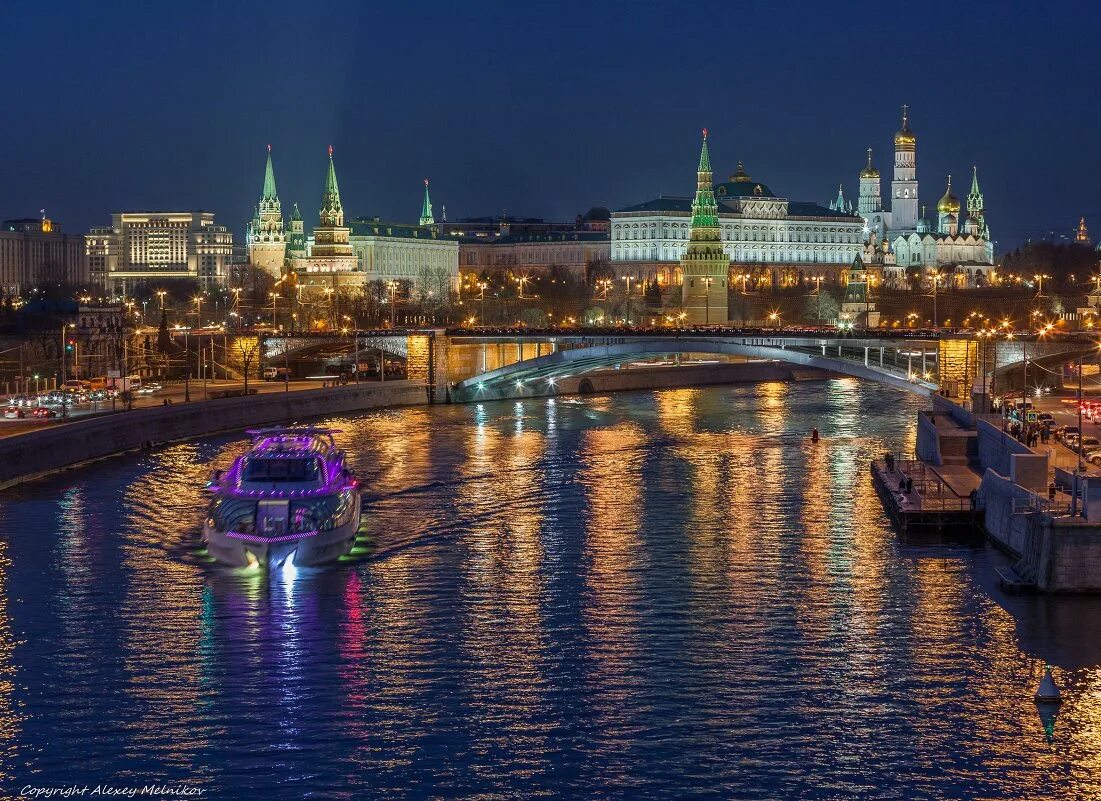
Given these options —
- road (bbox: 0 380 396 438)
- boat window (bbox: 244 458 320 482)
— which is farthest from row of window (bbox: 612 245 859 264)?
boat window (bbox: 244 458 320 482)

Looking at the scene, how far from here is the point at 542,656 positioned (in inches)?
706

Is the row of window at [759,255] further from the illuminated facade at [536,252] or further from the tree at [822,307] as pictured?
the tree at [822,307]

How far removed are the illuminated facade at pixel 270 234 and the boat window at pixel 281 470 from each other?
108 meters

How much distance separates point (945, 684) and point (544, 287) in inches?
3540

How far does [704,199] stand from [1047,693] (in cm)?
8932

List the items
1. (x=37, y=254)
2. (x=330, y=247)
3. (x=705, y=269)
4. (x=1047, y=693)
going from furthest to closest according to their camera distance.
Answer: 1. (x=37, y=254)
2. (x=330, y=247)
3. (x=705, y=269)
4. (x=1047, y=693)

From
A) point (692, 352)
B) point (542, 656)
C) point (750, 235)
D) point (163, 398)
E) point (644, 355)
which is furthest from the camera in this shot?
point (750, 235)

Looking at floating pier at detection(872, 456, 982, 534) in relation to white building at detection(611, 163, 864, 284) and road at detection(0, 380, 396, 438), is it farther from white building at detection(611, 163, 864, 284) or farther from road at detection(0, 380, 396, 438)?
white building at detection(611, 163, 864, 284)

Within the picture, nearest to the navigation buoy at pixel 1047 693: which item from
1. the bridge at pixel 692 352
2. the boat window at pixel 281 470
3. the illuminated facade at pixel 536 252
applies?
the boat window at pixel 281 470

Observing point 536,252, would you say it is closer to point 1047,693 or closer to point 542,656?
point 542,656

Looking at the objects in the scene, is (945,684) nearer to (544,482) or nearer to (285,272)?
(544,482)

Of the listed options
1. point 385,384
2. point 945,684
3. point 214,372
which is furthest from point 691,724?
point 214,372

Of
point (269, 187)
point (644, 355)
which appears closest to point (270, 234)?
point (269, 187)

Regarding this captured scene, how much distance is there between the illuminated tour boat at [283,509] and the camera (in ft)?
74.9
